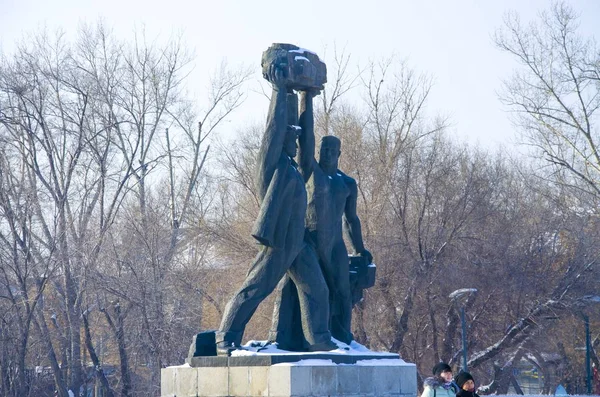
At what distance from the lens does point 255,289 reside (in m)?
11.1

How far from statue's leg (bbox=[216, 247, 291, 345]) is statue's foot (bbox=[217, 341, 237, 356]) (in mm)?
92

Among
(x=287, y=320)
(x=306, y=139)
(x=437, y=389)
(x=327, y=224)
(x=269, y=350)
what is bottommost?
(x=437, y=389)

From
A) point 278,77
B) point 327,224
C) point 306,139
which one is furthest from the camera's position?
point 306,139

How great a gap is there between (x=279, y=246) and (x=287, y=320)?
915 mm

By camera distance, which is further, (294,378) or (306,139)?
(306,139)

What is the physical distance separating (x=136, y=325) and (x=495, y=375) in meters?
11.7

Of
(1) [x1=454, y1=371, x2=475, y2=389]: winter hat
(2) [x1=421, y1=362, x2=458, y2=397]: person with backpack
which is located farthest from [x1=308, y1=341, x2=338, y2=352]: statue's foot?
(2) [x1=421, y1=362, x2=458, y2=397]: person with backpack

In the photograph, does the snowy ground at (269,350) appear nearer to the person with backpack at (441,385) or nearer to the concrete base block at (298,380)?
the concrete base block at (298,380)

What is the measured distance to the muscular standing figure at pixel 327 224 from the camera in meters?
11.6

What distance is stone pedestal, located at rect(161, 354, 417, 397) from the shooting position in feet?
33.4

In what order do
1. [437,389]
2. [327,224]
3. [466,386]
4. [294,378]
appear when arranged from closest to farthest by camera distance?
[437,389]
[466,386]
[294,378]
[327,224]

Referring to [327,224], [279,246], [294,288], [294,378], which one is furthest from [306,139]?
[294,378]

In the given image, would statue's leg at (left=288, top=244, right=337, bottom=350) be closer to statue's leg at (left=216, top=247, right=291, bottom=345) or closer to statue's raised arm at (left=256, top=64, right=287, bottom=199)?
statue's leg at (left=216, top=247, right=291, bottom=345)

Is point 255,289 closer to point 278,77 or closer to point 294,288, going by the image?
point 294,288
